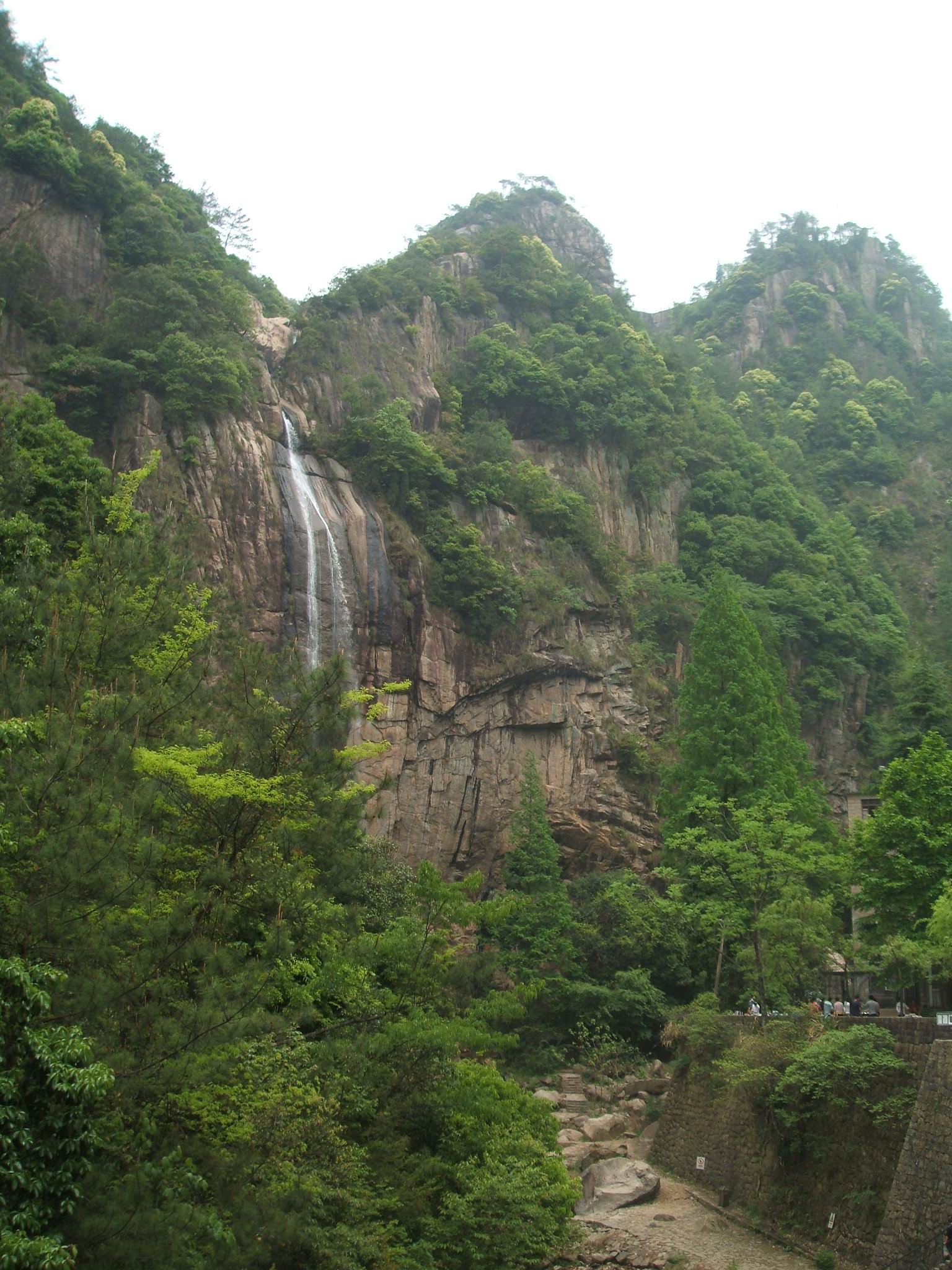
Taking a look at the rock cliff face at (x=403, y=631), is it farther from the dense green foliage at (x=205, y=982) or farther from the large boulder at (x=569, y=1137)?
the dense green foliage at (x=205, y=982)

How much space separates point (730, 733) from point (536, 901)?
676cm

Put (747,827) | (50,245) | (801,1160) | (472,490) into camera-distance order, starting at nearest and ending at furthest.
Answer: (801,1160) < (747,827) < (50,245) < (472,490)

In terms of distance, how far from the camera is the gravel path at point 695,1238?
17172mm

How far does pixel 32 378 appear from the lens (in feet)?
110

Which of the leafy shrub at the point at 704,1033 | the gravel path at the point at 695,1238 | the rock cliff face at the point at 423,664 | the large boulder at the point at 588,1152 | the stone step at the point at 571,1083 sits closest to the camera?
the gravel path at the point at 695,1238

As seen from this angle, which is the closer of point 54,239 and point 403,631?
point 403,631

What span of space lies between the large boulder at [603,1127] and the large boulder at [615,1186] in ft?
6.68

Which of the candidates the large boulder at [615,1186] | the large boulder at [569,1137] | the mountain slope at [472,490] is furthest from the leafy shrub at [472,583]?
the large boulder at [615,1186]

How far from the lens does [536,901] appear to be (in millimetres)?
29609

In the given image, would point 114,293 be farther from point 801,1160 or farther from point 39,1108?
point 39,1108

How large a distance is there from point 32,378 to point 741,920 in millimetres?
25424

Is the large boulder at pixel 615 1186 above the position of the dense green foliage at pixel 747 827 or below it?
below

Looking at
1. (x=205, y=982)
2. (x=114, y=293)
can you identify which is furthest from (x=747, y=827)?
(x=114, y=293)

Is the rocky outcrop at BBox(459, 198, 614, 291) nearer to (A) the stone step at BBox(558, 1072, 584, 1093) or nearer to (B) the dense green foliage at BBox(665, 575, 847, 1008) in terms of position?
(B) the dense green foliage at BBox(665, 575, 847, 1008)
